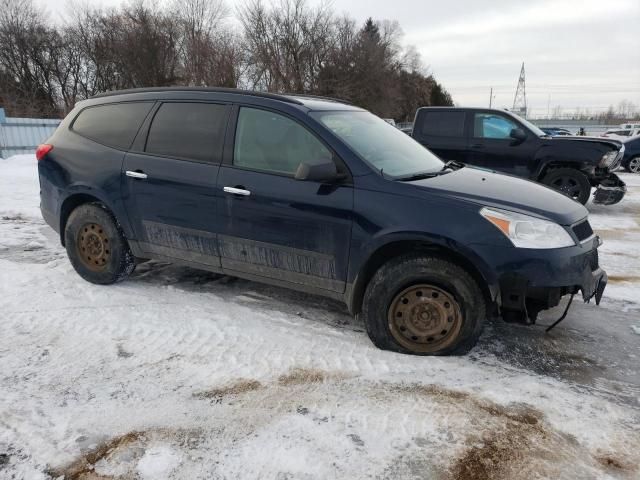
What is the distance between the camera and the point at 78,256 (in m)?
4.54

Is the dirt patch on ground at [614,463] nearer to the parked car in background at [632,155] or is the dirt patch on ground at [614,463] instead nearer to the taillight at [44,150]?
the taillight at [44,150]

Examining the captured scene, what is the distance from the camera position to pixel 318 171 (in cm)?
323

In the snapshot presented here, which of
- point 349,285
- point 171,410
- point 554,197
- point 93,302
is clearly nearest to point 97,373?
point 171,410

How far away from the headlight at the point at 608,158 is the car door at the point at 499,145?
1.16 metres

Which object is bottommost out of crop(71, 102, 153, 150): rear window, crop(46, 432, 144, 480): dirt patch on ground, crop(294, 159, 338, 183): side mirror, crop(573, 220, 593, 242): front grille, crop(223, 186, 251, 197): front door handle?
crop(46, 432, 144, 480): dirt patch on ground

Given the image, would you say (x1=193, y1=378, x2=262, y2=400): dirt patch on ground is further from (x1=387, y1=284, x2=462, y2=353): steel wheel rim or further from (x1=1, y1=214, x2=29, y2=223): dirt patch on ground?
(x1=1, y1=214, x2=29, y2=223): dirt patch on ground

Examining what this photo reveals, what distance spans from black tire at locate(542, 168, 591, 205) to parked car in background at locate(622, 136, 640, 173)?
812cm

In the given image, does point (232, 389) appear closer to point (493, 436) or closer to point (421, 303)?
point (421, 303)

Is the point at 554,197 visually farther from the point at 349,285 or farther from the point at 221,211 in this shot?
the point at 221,211

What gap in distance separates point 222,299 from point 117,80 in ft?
113

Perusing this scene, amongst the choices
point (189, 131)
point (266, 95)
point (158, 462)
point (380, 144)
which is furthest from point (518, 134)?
point (158, 462)

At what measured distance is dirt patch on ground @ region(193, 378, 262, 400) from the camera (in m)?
2.83

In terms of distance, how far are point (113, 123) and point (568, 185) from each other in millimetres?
7408

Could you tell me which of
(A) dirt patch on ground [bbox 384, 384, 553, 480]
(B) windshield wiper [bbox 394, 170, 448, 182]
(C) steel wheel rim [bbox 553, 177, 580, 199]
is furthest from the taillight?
(C) steel wheel rim [bbox 553, 177, 580, 199]
